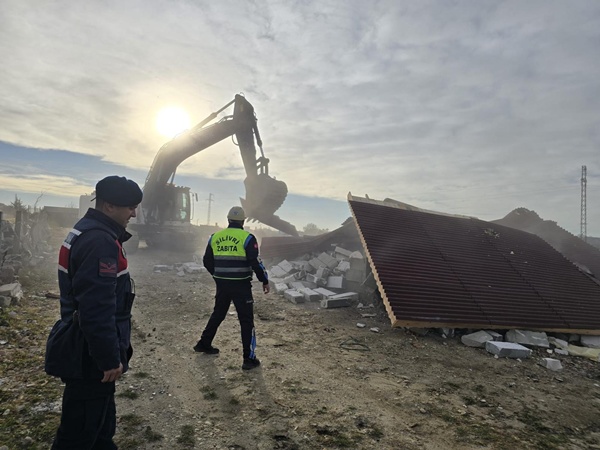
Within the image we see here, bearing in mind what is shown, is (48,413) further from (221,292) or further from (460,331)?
(460,331)

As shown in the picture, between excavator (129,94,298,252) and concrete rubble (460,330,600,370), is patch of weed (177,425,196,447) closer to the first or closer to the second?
concrete rubble (460,330,600,370)

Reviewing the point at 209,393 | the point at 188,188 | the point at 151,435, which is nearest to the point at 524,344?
the point at 209,393

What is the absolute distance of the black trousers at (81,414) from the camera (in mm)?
1859

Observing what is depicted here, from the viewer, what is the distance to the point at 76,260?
187cm

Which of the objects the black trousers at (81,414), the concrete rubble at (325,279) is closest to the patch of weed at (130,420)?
the black trousers at (81,414)

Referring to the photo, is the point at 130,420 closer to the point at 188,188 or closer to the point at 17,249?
the point at 17,249

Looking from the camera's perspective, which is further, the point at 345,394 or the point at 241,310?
the point at 241,310

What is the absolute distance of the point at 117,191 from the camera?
6.84 feet

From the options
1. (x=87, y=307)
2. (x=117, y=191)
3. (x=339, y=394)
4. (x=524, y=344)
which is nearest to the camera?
(x=87, y=307)

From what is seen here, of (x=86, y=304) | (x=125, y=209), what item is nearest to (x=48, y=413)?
(x=86, y=304)

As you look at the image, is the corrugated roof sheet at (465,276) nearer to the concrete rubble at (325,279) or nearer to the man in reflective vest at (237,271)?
the concrete rubble at (325,279)

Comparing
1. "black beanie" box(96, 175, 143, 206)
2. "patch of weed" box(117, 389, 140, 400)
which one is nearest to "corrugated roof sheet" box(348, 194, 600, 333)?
"patch of weed" box(117, 389, 140, 400)

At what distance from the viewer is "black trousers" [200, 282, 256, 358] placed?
4055 mm

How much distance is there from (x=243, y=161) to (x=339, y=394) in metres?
11.0
